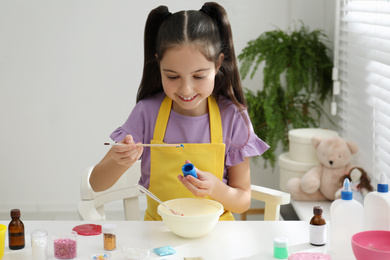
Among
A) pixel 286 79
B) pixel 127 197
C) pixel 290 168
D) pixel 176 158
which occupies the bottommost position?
pixel 290 168

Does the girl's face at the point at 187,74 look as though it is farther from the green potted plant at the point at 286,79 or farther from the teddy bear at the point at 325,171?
the green potted plant at the point at 286,79

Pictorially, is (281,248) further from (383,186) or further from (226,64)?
(226,64)

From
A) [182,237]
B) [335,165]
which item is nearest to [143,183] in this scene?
[182,237]

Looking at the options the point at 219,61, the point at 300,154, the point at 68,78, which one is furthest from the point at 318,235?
the point at 68,78

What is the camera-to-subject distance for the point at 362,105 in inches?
108

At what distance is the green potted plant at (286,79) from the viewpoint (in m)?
3.10

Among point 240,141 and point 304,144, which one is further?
point 304,144

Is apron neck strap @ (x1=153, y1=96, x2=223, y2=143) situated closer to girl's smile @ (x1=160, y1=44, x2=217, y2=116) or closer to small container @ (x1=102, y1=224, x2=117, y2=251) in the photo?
girl's smile @ (x1=160, y1=44, x2=217, y2=116)

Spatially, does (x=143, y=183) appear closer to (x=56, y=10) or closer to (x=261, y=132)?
(x=261, y=132)

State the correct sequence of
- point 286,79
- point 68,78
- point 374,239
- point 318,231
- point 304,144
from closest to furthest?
point 374,239
point 318,231
point 304,144
point 286,79
point 68,78

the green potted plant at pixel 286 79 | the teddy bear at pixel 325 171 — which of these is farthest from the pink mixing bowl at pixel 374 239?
the green potted plant at pixel 286 79

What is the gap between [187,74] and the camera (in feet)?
5.16

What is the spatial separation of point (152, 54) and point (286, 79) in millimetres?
1564

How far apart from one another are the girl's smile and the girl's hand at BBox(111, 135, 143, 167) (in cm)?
19
